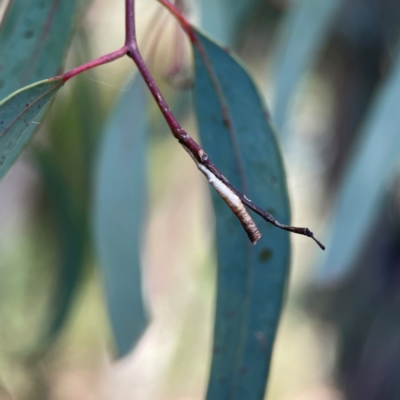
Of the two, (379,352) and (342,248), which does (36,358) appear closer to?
(342,248)

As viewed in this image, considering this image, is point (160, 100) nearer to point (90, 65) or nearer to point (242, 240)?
point (90, 65)

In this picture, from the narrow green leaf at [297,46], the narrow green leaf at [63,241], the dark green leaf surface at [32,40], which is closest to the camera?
the dark green leaf surface at [32,40]

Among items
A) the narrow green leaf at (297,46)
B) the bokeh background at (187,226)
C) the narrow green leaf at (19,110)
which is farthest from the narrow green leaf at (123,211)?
the narrow green leaf at (19,110)

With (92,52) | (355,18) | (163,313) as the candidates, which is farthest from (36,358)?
(355,18)

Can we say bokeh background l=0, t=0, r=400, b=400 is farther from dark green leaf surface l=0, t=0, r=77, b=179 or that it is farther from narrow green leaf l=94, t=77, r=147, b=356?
dark green leaf surface l=0, t=0, r=77, b=179

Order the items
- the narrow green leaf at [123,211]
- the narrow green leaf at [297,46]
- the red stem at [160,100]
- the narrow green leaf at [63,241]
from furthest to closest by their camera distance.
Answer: the narrow green leaf at [63,241], the narrow green leaf at [297,46], the narrow green leaf at [123,211], the red stem at [160,100]

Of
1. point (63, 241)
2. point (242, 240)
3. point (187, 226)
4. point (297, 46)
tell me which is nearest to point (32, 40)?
point (242, 240)

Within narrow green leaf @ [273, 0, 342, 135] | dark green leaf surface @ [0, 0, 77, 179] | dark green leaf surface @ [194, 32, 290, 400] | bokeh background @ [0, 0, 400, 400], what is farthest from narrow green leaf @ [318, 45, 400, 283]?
dark green leaf surface @ [0, 0, 77, 179]

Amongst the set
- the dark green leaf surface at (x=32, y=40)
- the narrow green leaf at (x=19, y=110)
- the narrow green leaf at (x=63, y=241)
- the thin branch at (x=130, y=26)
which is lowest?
the narrow green leaf at (x=63, y=241)

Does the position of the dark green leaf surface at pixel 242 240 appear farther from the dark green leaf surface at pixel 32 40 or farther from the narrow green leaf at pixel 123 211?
the narrow green leaf at pixel 123 211
